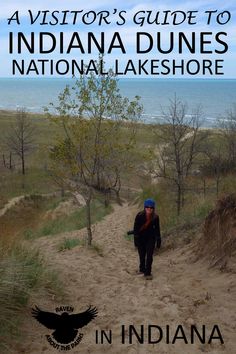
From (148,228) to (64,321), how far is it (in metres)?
3.18

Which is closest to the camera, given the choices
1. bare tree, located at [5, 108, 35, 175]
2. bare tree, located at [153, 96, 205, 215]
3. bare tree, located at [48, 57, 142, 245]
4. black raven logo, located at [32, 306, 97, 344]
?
black raven logo, located at [32, 306, 97, 344]

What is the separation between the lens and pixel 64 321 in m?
5.85

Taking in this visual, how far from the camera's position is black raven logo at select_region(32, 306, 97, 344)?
5.44 meters

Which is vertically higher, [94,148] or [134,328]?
[94,148]

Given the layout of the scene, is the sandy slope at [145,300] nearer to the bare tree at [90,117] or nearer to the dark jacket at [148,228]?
the dark jacket at [148,228]

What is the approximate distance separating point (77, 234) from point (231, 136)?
705 inches

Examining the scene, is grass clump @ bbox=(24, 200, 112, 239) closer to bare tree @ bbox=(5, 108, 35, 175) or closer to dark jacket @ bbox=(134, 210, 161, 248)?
dark jacket @ bbox=(134, 210, 161, 248)

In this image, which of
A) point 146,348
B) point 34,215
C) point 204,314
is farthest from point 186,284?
point 34,215

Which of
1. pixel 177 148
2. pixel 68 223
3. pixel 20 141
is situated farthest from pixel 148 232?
pixel 20 141

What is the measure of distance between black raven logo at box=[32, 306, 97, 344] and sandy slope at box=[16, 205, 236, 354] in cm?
11

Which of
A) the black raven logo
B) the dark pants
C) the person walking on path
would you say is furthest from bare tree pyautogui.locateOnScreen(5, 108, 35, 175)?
the black raven logo

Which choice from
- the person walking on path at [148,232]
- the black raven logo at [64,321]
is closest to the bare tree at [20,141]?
the person walking on path at [148,232]

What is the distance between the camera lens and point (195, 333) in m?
5.52

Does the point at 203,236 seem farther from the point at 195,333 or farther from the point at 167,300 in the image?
the point at 195,333
